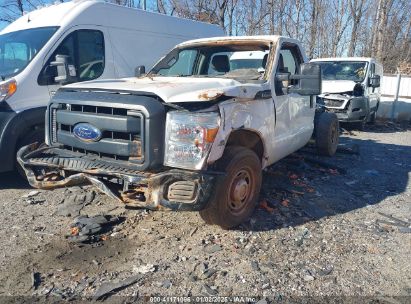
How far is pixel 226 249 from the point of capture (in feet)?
11.6

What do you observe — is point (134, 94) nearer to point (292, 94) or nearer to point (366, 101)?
point (292, 94)

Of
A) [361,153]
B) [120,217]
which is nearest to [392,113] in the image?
[361,153]

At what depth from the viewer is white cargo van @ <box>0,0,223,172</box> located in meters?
5.06

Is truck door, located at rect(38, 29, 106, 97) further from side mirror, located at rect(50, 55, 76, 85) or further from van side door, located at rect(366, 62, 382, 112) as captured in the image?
van side door, located at rect(366, 62, 382, 112)

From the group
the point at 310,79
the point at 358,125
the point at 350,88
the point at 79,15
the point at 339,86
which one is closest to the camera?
the point at 310,79

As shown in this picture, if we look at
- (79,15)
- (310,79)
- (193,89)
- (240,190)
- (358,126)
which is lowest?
(358,126)

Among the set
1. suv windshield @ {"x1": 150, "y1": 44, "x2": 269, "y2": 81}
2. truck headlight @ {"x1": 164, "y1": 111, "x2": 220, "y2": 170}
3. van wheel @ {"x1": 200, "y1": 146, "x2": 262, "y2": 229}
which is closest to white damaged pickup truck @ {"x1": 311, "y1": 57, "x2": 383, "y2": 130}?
suv windshield @ {"x1": 150, "y1": 44, "x2": 269, "y2": 81}

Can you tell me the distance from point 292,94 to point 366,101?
270 inches

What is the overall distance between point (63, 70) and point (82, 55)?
721 millimetres

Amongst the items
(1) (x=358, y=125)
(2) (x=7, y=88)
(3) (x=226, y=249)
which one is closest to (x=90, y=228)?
(3) (x=226, y=249)

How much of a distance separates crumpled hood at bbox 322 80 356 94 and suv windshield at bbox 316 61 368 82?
37 centimetres

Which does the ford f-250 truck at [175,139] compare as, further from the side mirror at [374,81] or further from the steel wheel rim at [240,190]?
the side mirror at [374,81]

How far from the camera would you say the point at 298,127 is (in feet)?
17.3

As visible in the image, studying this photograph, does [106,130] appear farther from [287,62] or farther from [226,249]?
[287,62]
